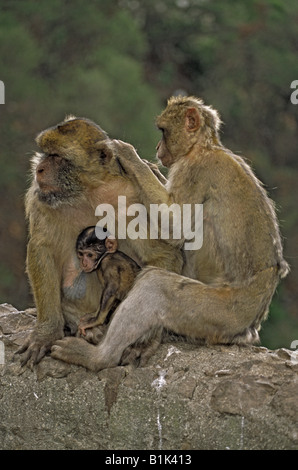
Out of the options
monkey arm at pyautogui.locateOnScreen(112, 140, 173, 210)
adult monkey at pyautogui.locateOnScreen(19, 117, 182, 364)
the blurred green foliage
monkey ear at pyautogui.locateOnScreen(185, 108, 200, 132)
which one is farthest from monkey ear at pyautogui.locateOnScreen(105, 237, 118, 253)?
the blurred green foliage

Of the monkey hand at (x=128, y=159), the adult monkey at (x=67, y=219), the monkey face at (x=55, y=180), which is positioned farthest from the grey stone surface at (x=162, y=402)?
the monkey hand at (x=128, y=159)

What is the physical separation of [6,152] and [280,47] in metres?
6.88

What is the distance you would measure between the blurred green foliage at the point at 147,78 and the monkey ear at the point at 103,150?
354 inches

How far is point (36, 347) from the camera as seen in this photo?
6.75 meters

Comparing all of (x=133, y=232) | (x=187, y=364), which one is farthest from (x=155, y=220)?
(x=187, y=364)

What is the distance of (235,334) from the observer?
262 inches

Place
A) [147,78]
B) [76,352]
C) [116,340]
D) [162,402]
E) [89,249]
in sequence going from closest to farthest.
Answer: [162,402], [116,340], [76,352], [89,249], [147,78]

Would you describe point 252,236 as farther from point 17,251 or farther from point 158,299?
point 17,251

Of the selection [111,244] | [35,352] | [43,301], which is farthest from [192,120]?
[35,352]

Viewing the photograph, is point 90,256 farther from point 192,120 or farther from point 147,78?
point 147,78

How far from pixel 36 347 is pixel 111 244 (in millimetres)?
905

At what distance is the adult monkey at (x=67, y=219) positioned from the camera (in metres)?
6.76

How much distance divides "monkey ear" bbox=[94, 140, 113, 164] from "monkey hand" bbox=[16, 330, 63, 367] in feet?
4.26

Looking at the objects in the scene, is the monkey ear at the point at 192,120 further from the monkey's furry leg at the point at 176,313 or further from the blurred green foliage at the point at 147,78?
the blurred green foliage at the point at 147,78
